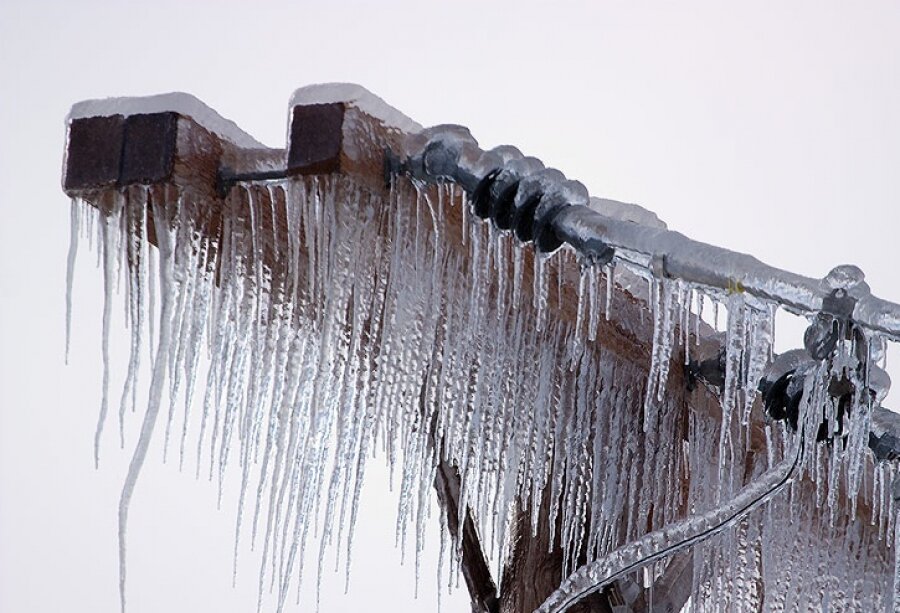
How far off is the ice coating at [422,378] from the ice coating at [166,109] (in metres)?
0.10

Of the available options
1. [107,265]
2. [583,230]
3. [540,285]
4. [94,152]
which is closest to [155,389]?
[107,265]

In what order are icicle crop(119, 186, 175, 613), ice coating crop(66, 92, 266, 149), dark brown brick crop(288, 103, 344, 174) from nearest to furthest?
1. dark brown brick crop(288, 103, 344, 174)
2. ice coating crop(66, 92, 266, 149)
3. icicle crop(119, 186, 175, 613)

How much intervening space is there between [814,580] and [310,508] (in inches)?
40.7

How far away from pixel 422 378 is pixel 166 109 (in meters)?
0.66

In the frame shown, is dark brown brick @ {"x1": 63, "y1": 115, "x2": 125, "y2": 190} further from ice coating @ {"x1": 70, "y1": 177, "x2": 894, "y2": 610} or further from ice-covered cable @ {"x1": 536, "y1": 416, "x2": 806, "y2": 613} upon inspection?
ice-covered cable @ {"x1": 536, "y1": 416, "x2": 806, "y2": 613}

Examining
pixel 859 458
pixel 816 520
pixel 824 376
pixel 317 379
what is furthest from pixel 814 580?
pixel 317 379

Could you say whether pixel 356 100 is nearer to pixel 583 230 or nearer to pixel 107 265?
pixel 583 230

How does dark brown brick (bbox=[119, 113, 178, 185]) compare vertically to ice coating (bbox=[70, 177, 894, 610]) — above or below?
above

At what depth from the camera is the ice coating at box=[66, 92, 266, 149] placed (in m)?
2.24

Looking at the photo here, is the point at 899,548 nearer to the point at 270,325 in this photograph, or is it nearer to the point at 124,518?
the point at 270,325

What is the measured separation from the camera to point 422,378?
8.13 feet

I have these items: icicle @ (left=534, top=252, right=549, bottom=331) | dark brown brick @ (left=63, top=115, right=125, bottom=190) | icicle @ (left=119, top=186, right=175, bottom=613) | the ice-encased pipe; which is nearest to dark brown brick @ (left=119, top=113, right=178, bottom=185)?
dark brown brick @ (left=63, top=115, right=125, bottom=190)

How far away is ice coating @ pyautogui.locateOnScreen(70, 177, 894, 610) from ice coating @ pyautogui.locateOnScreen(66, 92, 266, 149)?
0.10 m

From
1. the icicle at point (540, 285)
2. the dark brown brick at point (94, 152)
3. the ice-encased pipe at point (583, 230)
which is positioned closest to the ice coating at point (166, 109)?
the dark brown brick at point (94, 152)
